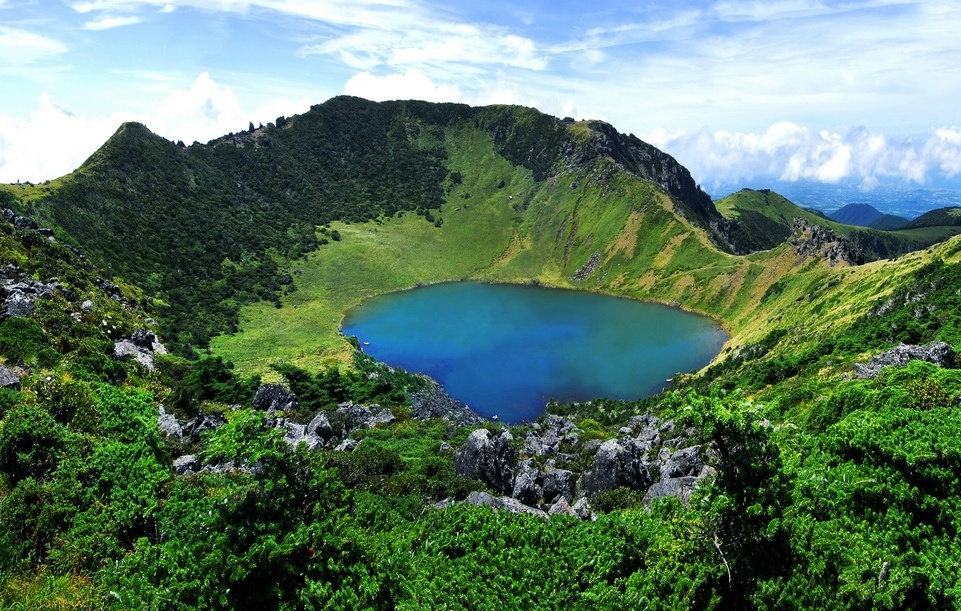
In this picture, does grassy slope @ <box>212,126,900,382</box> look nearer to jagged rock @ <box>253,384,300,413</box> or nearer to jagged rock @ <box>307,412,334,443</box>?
jagged rock @ <box>253,384,300,413</box>

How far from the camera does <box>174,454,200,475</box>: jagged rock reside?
30922mm

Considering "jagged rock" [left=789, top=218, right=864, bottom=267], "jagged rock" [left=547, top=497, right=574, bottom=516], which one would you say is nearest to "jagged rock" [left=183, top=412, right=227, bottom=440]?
"jagged rock" [left=547, top=497, right=574, bottom=516]

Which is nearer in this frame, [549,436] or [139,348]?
[549,436]

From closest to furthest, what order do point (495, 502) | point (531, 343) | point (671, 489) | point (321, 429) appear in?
point (495, 502), point (671, 489), point (321, 429), point (531, 343)

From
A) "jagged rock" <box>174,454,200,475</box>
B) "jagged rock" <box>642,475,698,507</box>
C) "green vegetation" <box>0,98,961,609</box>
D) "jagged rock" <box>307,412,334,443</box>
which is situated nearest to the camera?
"green vegetation" <box>0,98,961,609</box>

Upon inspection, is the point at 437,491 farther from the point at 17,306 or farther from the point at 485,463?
the point at 17,306

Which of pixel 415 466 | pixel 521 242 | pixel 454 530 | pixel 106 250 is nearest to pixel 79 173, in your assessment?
pixel 106 250

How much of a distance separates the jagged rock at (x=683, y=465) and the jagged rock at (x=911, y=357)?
15257mm

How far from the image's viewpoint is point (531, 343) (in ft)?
328

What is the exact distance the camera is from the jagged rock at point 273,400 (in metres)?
56.7

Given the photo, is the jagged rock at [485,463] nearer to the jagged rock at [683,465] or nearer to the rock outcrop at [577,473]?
the rock outcrop at [577,473]

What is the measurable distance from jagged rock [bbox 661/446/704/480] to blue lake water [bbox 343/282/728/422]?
36.3 m

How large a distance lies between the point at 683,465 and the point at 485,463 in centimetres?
1208

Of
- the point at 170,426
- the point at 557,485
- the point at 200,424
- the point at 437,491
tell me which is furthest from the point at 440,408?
the point at 437,491
